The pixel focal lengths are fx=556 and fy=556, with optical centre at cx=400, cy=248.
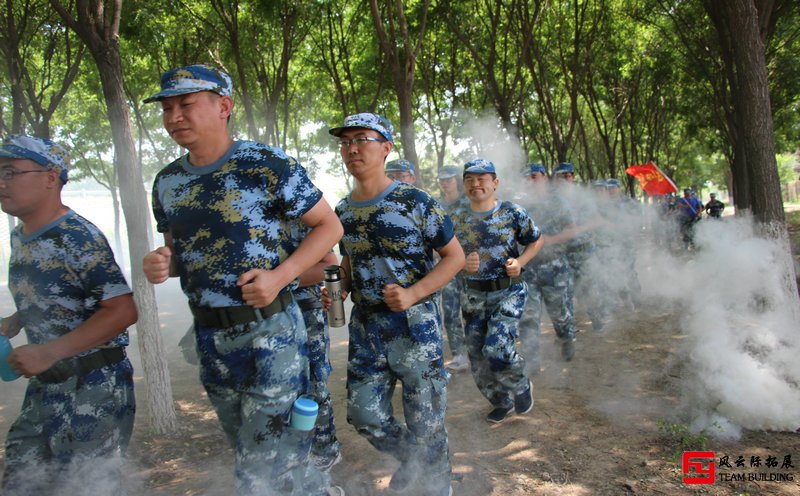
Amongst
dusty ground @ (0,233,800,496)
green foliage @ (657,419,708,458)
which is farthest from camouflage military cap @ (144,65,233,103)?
green foliage @ (657,419,708,458)

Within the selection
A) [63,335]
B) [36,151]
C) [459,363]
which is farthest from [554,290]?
[36,151]

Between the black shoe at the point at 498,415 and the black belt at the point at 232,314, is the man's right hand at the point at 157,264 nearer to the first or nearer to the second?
the black belt at the point at 232,314

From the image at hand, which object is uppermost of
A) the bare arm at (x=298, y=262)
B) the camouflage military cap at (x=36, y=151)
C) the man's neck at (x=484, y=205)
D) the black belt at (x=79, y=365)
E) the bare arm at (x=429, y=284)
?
the camouflage military cap at (x=36, y=151)

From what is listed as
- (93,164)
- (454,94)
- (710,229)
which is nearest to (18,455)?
(710,229)

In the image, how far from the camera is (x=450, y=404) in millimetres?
4945

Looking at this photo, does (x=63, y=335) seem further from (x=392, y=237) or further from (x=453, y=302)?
(x=453, y=302)

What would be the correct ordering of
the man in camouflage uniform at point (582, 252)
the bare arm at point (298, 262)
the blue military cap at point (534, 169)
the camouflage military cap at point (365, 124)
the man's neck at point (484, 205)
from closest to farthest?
the bare arm at point (298, 262)
the camouflage military cap at point (365, 124)
the man's neck at point (484, 205)
the blue military cap at point (534, 169)
the man in camouflage uniform at point (582, 252)

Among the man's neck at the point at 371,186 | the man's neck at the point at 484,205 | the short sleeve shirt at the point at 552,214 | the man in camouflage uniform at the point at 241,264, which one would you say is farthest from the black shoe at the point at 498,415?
the short sleeve shirt at the point at 552,214

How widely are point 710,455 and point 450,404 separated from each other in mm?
2113

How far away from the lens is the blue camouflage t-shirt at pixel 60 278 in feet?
7.84

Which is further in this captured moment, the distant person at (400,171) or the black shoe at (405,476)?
the distant person at (400,171)

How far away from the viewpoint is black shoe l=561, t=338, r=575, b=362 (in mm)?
6031

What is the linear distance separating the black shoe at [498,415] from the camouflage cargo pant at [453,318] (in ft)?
5.79

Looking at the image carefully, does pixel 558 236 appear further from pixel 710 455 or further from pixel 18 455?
pixel 18 455
